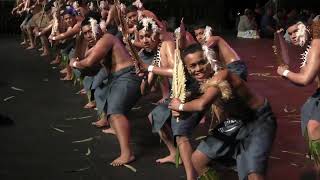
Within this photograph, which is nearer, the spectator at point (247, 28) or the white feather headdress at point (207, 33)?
the white feather headdress at point (207, 33)

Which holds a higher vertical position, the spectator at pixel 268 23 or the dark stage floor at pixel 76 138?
the dark stage floor at pixel 76 138

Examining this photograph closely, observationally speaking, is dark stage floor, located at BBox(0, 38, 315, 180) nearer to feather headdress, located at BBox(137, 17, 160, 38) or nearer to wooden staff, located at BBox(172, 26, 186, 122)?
wooden staff, located at BBox(172, 26, 186, 122)

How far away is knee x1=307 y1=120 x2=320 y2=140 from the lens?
328 centimetres

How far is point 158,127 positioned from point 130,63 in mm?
718

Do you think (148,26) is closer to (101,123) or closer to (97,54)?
(97,54)

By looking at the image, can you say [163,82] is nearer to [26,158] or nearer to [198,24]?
[198,24]

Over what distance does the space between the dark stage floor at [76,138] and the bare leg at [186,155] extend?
0.24m

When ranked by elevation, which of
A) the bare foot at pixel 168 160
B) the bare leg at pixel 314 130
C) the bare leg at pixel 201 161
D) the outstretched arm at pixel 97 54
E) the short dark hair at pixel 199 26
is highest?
the short dark hair at pixel 199 26

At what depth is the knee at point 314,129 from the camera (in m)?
3.28

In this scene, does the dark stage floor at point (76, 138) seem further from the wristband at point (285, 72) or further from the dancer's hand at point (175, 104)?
the dancer's hand at point (175, 104)

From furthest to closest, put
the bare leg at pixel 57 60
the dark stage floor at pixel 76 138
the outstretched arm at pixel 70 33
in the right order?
the bare leg at pixel 57 60, the outstretched arm at pixel 70 33, the dark stage floor at pixel 76 138

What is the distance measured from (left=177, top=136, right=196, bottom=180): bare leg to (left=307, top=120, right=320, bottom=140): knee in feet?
2.70


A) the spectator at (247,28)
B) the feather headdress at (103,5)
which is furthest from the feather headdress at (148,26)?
the spectator at (247,28)

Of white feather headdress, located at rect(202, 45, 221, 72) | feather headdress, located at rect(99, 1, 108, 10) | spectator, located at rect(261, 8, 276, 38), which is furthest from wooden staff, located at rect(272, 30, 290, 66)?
spectator, located at rect(261, 8, 276, 38)
